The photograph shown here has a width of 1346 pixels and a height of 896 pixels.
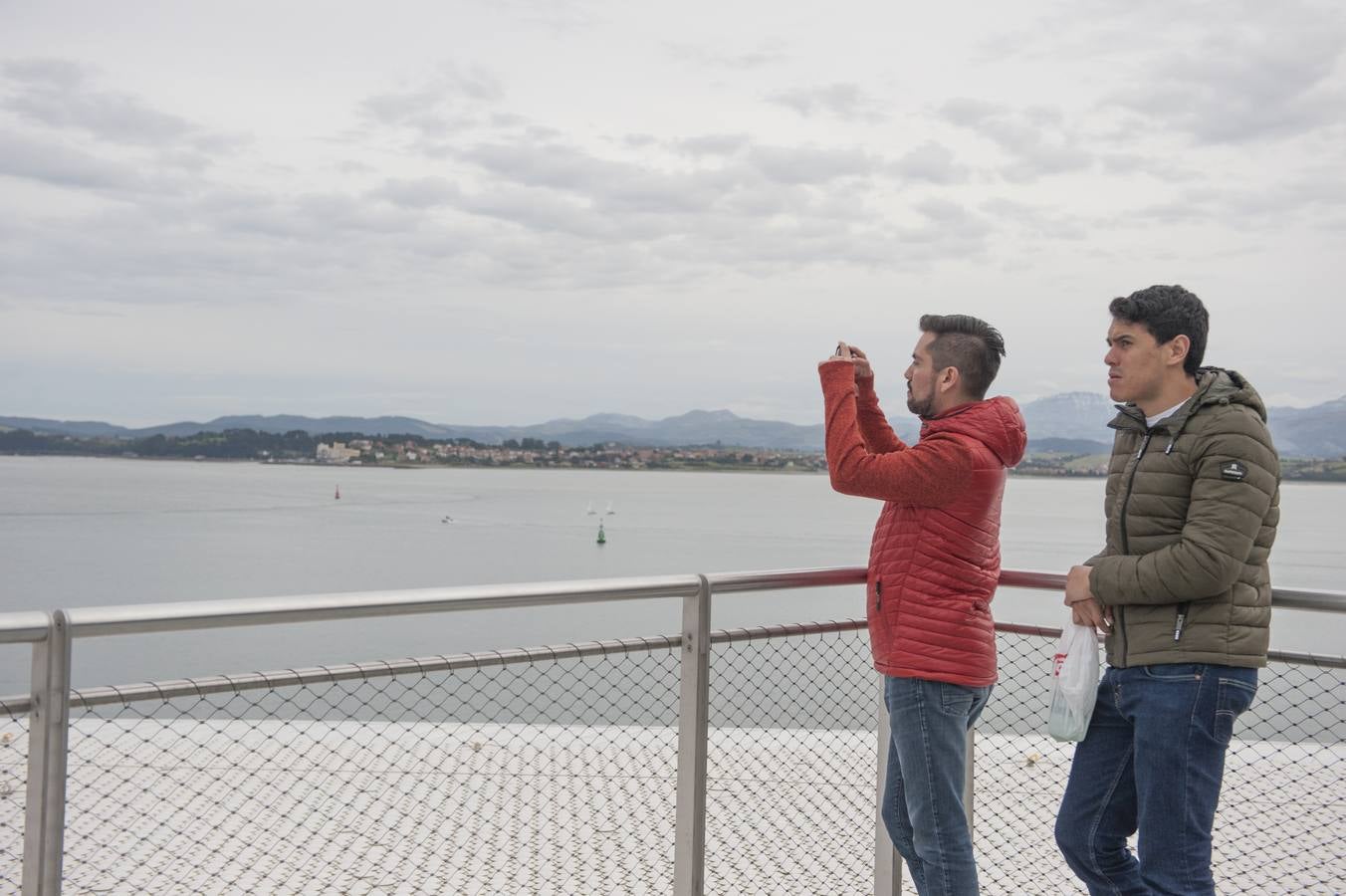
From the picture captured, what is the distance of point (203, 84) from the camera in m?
134

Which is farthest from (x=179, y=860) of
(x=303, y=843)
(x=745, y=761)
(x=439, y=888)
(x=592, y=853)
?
(x=745, y=761)

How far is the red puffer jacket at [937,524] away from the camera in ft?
8.25

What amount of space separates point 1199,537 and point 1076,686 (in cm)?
49

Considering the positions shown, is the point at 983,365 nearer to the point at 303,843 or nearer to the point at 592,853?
the point at 592,853

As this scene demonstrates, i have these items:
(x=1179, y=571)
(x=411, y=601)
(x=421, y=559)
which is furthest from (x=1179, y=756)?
(x=421, y=559)

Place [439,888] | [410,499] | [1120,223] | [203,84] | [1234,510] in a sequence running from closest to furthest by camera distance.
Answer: [1234,510] < [439,888] < [410,499] < [203,84] < [1120,223]

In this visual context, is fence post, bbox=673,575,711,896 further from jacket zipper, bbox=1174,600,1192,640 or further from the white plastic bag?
jacket zipper, bbox=1174,600,1192,640

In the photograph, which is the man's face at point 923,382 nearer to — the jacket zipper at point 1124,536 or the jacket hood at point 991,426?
the jacket hood at point 991,426

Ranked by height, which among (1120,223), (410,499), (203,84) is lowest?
(410,499)

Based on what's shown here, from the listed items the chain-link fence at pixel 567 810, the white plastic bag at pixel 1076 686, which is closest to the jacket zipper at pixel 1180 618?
the white plastic bag at pixel 1076 686

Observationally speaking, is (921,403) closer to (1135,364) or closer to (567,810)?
(1135,364)

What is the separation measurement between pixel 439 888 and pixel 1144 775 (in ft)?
8.61

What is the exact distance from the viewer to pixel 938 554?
2570 mm

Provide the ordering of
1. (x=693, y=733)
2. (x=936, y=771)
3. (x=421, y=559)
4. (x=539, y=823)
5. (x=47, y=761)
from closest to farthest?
(x=47, y=761), (x=936, y=771), (x=693, y=733), (x=539, y=823), (x=421, y=559)
